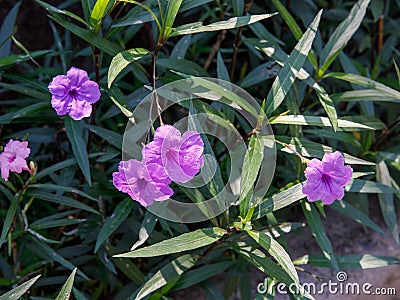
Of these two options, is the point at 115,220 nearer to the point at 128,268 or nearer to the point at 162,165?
the point at 128,268

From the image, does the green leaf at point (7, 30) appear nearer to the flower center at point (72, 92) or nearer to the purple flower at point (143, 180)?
the flower center at point (72, 92)

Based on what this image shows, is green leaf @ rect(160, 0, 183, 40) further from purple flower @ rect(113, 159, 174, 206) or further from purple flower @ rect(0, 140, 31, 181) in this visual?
purple flower @ rect(0, 140, 31, 181)

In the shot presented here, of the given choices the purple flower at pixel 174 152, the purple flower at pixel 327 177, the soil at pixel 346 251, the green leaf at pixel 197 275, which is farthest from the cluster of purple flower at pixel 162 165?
the soil at pixel 346 251

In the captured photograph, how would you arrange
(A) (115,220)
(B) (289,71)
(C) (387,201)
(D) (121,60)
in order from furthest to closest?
1. (C) (387,201)
2. (A) (115,220)
3. (B) (289,71)
4. (D) (121,60)

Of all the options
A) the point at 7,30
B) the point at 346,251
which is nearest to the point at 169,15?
the point at 7,30

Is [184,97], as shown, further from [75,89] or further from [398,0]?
[398,0]

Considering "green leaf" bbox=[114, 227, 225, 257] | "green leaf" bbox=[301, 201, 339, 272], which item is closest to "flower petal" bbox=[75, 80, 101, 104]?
"green leaf" bbox=[114, 227, 225, 257]
